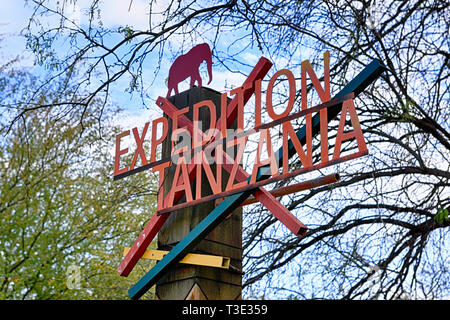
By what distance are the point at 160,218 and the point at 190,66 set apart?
4.24 ft

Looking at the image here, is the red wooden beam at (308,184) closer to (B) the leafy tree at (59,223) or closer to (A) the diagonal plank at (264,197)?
(A) the diagonal plank at (264,197)

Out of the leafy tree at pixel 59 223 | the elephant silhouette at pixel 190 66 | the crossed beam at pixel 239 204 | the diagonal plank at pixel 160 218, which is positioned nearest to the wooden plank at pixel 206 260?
the crossed beam at pixel 239 204

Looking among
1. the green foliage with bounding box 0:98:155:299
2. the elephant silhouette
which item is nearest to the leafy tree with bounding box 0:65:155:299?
the green foliage with bounding box 0:98:155:299

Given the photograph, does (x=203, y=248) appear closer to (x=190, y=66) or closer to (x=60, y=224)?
(x=190, y=66)

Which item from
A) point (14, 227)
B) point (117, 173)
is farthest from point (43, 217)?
point (117, 173)

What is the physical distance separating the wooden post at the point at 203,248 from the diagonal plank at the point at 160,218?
78mm

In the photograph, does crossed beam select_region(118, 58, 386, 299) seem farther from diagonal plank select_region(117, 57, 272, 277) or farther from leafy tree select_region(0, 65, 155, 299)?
leafy tree select_region(0, 65, 155, 299)

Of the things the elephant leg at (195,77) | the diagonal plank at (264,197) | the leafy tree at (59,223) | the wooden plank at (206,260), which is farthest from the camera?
the leafy tree at (59,223)

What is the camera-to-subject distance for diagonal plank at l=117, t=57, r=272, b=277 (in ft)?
14.1

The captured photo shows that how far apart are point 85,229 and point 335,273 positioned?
652 cm

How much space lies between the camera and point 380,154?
19.6ft

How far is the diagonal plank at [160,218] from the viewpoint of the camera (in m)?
4.31

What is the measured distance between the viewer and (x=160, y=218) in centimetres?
450
